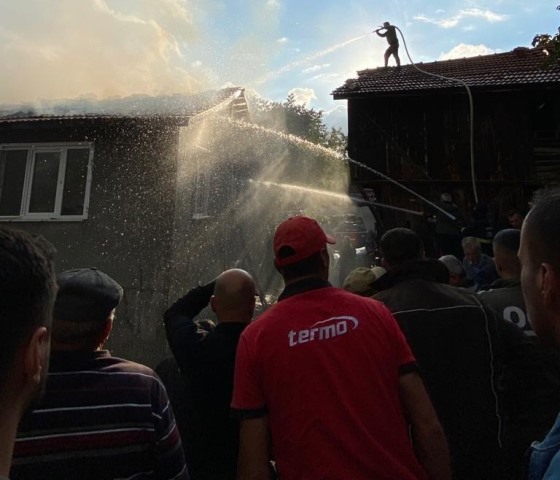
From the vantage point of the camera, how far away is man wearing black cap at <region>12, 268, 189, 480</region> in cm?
173

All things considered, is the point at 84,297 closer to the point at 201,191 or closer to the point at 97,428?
the point at 97,428

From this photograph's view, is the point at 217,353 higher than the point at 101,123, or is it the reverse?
the point at 101,123

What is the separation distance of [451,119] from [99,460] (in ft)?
48.9

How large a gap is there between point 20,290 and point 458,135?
49.7ft

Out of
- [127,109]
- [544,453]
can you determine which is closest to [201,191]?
[127,109]

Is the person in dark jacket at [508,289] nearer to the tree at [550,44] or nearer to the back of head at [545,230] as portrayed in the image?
the back of head at [545,230]

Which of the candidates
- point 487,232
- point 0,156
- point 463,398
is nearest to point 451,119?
point 487,232

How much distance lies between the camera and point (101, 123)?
31.1ft

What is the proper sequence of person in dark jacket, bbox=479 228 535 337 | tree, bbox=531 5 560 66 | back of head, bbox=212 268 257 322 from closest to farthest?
back of head, bbox=212 268 257 322 < person in dark jacket, bbox=479 228 535 337 < tree, bbox=531 5 560 66

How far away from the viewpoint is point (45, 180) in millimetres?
10188

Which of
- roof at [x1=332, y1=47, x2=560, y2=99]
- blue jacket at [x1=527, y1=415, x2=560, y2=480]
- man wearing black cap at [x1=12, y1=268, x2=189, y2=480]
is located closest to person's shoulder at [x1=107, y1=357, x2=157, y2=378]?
man wearing black cap at [x1=12, y1=268, x2=189, y2=480]

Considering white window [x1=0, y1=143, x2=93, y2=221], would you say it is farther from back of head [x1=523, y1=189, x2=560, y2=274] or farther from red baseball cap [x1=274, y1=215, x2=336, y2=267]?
back of head [x1=523, y1=189, x2=560, y2=274]

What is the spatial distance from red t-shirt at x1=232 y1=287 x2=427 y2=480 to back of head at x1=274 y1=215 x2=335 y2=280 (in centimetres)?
20

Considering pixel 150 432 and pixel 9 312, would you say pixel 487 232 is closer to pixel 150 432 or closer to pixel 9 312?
pixel 150 432
